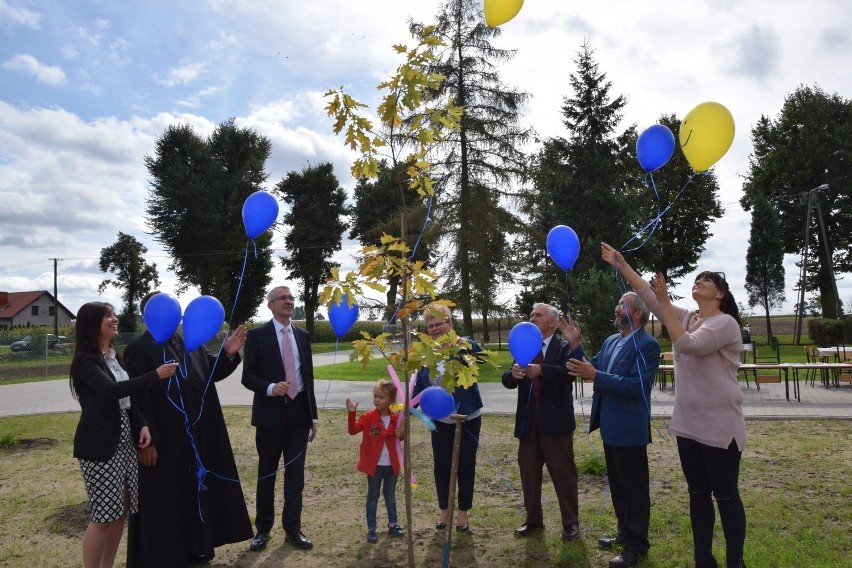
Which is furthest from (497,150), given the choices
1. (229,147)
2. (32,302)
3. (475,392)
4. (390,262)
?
(32,302)

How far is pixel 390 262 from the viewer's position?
11.8 feet

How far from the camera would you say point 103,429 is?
13.0ft

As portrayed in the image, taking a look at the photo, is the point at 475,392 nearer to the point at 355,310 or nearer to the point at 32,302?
the point at 355,310

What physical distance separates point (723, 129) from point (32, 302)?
77.7 metres

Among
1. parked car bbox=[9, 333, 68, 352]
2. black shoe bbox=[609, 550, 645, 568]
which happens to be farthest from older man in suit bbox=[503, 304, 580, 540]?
parked car bbox=[9, 333, 68, 352]

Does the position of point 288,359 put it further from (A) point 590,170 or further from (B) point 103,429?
(A) point 590,170

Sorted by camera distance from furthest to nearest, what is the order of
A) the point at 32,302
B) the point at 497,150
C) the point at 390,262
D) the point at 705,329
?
the point at 32,302 < the point at 497,150 < the point at 705,329 < the point at 390,262

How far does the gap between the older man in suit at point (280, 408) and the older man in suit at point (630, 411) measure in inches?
87.0

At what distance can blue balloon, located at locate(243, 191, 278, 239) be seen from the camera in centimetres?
489

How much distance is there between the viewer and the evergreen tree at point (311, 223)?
46688mm

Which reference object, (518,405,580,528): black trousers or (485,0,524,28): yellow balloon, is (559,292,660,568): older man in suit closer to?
(518,405,580,528): black trousers

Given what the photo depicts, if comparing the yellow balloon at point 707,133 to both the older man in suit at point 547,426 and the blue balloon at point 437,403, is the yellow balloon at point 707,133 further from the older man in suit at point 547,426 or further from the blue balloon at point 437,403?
the blue balloon at point 437,403

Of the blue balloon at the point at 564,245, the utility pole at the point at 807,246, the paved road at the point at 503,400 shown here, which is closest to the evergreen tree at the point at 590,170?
the utility pole at the point at 807,246

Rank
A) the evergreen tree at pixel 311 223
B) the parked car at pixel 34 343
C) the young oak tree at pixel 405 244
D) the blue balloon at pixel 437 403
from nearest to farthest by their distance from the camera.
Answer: the young oak tree at pixel 405 244
the blue balloon at pixel 437 403
the parked car at pixel 34 343
the evergreen tree at pixel 311 223
